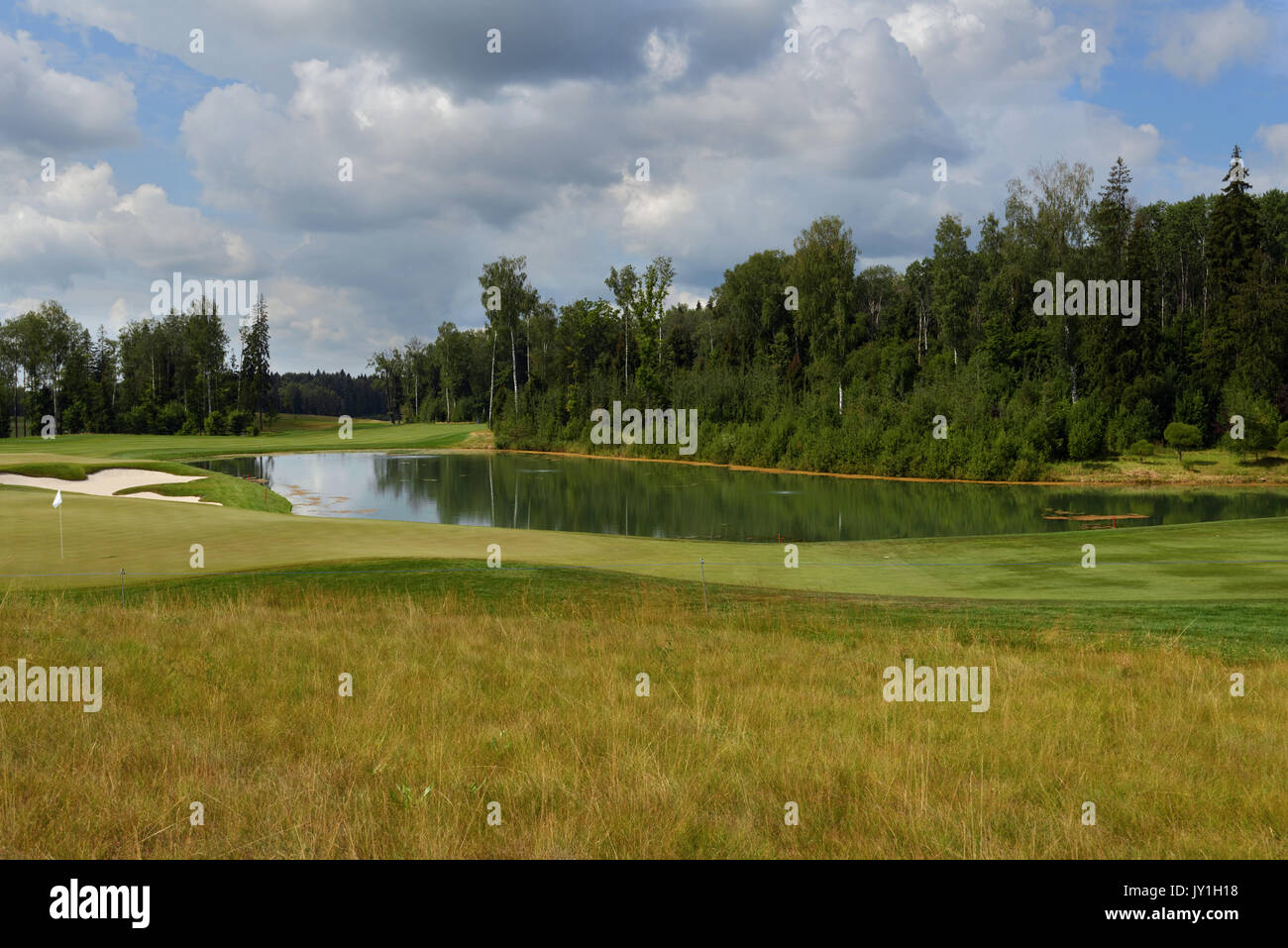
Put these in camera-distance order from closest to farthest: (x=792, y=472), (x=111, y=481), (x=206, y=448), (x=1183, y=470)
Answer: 1. (x=111, y=481)
2. (x=1183, y=470)
3. (x=792, y=472)
4. (x=206, y=448)

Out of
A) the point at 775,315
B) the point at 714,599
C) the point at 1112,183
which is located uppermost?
the point at 1112,183

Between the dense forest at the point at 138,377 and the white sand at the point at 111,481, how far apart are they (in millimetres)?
74434

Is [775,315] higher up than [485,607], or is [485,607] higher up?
[775,315]

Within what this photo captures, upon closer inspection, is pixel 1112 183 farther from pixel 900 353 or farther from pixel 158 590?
pixel 158 590

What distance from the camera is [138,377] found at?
12681 cm

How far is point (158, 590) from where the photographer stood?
1800 centimetres

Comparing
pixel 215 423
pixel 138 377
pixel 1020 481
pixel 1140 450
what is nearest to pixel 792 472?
pixel 1020 481

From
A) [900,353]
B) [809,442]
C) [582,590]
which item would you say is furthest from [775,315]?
[582,590]

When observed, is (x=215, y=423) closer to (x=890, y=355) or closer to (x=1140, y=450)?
(x=890, y=355)

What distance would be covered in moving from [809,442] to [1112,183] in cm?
3263

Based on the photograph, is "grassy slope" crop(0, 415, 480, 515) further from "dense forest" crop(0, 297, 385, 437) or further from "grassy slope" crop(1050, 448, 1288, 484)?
"grassy slope" crop(1050, 448, 1288, 484)

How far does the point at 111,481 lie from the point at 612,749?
Answer: 4382cm

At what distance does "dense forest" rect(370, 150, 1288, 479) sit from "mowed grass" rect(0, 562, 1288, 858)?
58.4m

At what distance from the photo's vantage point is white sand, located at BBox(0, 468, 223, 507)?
3803 cm
